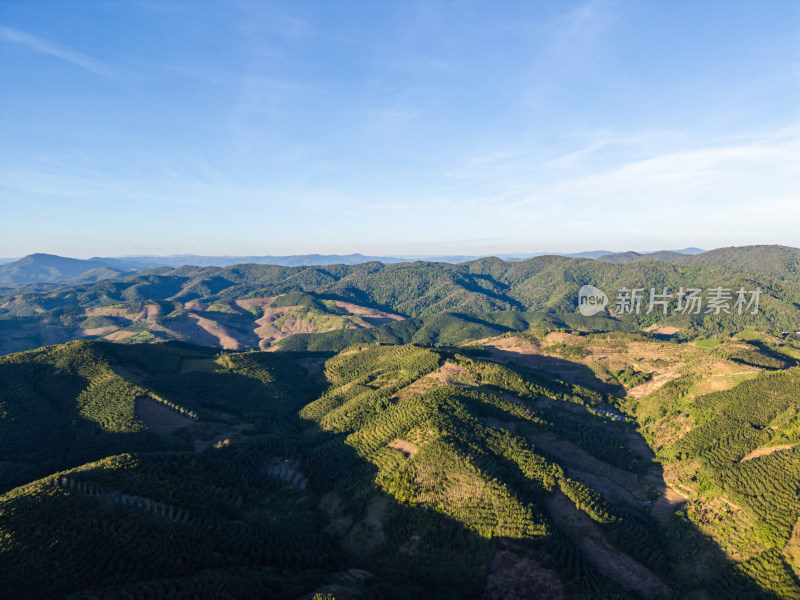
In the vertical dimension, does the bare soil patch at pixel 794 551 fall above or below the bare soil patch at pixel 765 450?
below

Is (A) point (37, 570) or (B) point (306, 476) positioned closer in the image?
(A) point (37, 570)

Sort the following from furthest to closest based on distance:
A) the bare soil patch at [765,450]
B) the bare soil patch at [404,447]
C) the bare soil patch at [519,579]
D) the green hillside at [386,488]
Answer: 1. the bare soil patch at [404,447]
2. the bare soil patch at [765,450]
3. the bare soil patch at [519,579]
4. the green hillside at [386,488]

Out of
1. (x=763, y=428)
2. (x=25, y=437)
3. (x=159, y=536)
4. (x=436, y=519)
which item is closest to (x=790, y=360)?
(x=763, y=428)

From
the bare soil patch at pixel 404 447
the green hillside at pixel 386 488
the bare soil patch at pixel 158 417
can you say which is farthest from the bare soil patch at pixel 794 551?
the bare soil patch at pixel 158 417

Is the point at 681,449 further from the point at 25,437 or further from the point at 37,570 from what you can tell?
the point at 25,437

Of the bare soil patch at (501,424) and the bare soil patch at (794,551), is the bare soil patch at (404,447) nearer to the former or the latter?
the bare soil patch at (501,424)

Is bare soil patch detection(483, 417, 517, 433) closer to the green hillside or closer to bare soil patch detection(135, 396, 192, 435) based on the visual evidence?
the green hillside

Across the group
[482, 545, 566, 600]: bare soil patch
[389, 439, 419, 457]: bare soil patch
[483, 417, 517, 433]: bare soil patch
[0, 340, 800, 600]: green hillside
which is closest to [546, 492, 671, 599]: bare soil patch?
[0, 340, 800, 600]: green hillside

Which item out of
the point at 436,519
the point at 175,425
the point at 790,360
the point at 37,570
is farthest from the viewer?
the point at 790,360
